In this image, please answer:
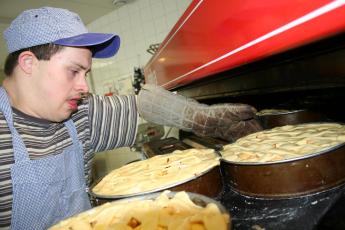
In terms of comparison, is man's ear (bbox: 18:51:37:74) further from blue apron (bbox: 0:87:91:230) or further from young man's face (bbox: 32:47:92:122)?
blue apron (bbox: 0:87:91:230)

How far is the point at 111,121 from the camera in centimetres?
211

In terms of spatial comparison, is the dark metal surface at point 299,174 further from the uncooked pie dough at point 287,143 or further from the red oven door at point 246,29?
the red oven door at point 246,29

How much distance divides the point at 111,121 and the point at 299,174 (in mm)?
1433

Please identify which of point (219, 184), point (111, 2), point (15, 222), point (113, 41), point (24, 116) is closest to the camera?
point (219, 184)

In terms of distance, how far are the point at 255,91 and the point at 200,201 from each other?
1054 mm

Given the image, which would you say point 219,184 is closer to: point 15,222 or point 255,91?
point 255,91

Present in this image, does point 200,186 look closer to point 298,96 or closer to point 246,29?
point 246,29

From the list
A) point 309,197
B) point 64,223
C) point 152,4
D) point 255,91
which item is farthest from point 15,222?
point 152,4

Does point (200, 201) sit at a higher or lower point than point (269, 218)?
higher

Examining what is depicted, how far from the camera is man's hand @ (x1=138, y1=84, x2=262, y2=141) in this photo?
1.72m

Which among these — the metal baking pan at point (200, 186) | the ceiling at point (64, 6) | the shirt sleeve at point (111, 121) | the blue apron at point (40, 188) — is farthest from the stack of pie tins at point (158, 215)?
the ceiling at point (64, 6)

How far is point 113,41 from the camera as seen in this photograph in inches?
74.9

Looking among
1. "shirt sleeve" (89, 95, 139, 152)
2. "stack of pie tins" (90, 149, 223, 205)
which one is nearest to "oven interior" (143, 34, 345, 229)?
"stack of pie tins" (90, 149, 223, 205)

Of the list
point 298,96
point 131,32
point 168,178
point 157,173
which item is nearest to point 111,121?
point 157,173
